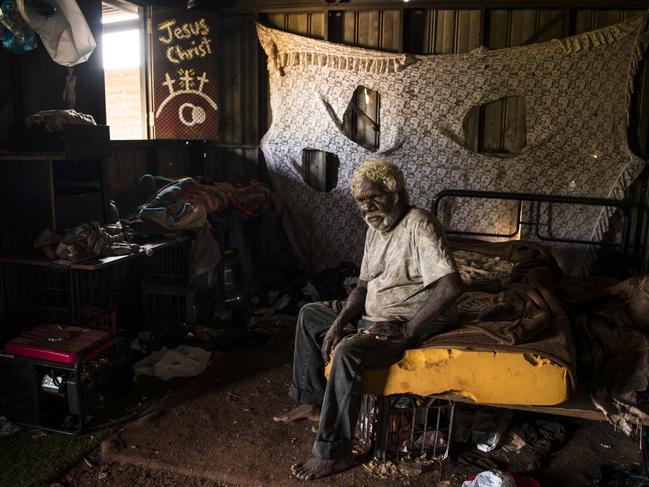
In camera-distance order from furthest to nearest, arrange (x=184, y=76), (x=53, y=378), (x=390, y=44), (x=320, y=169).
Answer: (x=320, y=169)
(x=184, y=76)
(x=390, y=44)
(x=53, y=378)

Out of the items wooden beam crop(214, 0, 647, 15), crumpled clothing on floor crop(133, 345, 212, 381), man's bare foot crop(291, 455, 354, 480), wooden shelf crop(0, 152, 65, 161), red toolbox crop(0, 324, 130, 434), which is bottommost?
man's bare foot crop(291, 455, 354, 480)

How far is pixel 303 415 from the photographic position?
351 cm

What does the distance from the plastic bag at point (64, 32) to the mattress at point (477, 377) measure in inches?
115

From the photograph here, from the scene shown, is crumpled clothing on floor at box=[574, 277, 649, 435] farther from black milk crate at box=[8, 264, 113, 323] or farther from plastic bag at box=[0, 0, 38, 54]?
plastic bag at box=[0, 0, 38, 54]

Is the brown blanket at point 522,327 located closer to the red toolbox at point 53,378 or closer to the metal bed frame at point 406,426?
the metal bed frame at point 406,426

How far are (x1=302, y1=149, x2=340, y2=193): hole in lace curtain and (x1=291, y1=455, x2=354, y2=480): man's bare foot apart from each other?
12.9 ft

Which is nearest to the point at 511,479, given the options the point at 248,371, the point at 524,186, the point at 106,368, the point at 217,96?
the point at 248,371

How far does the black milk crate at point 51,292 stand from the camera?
13.1 feet

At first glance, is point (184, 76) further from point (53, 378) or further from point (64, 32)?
Result: point (53, 378)

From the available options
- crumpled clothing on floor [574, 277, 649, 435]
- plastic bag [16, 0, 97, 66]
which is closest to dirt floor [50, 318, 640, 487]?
crumpled clothing on floor [574, 277, 649, 435]

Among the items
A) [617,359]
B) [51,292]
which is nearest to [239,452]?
[51,292]

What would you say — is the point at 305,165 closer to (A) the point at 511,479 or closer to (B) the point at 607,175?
(B) the point at 607,175

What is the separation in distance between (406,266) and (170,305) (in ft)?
8.85

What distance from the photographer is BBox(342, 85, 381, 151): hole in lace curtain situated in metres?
6.23
